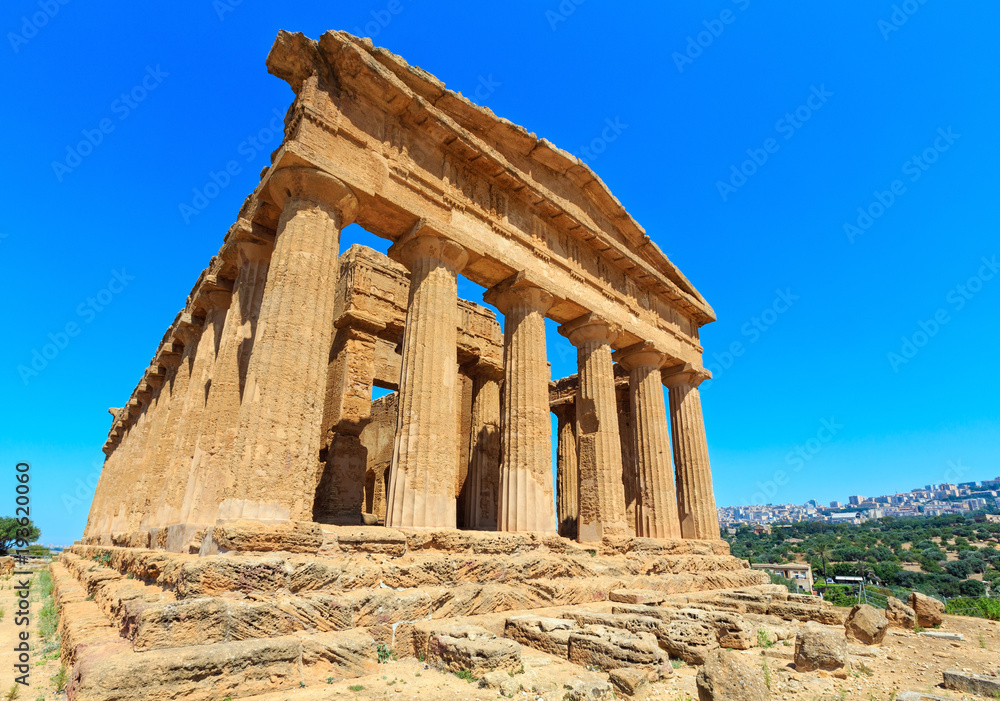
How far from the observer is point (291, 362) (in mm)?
8117

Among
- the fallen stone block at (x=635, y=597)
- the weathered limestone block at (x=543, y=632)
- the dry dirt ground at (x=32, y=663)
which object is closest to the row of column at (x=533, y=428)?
the fallen stone block at (x=635, y=597)

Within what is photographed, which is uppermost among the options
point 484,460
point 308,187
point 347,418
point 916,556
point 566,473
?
point 308,187

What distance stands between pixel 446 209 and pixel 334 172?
282 centimetres

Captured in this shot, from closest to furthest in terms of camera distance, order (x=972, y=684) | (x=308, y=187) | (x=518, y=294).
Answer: (x=972, y=684) < (x=308, y=187) < (x=518, y=294)

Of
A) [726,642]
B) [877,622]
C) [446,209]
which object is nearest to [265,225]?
[446,209]

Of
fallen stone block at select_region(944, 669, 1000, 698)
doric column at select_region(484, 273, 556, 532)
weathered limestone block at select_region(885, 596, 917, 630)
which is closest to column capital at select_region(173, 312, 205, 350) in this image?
doric column at select_region(484, 273, 556, 532)

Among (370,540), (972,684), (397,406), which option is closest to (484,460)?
(397,406)

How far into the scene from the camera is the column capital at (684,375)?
60.1 feet

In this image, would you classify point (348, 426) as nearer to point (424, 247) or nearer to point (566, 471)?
point (424, 247)

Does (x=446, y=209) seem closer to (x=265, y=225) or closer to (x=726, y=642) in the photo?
(x=265, y=225)

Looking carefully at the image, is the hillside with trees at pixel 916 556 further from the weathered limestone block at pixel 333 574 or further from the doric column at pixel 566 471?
the weathered limestone block at pixel 333 574

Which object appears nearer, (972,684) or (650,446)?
(972,684)

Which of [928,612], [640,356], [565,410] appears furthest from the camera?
[565,410]

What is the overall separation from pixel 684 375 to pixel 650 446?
3.46 m
